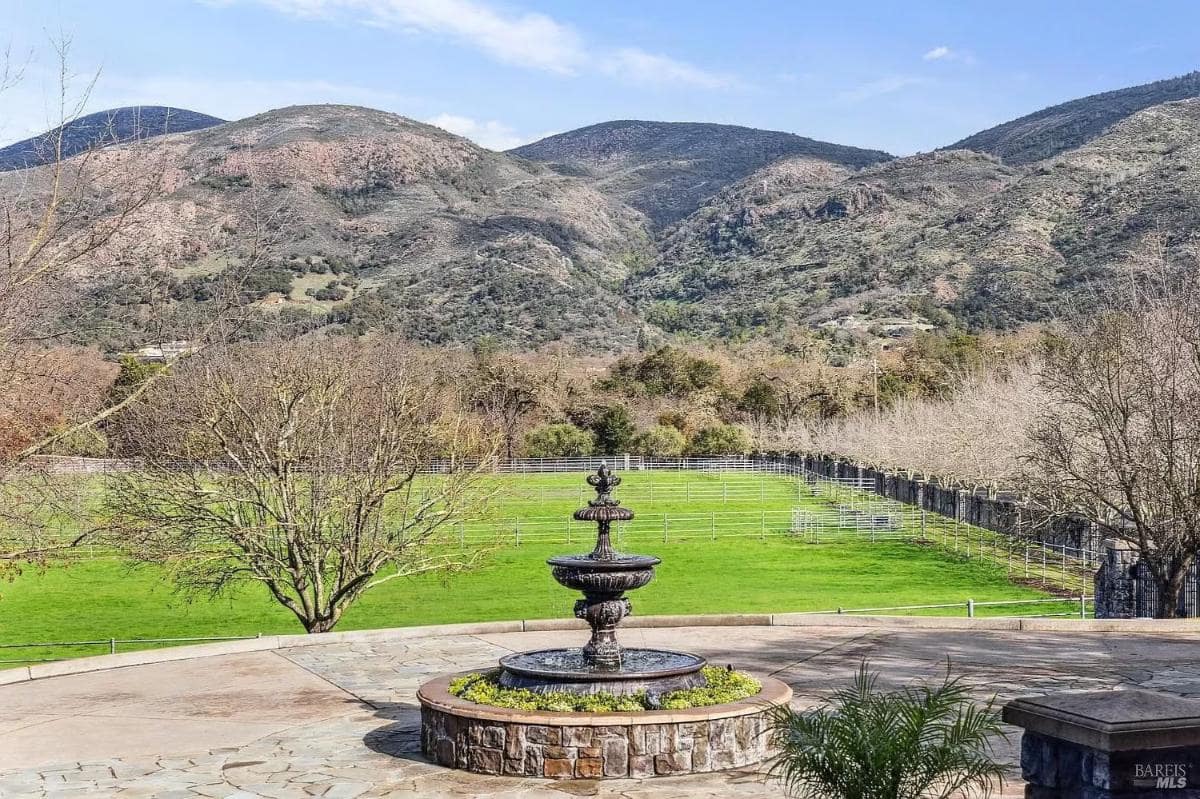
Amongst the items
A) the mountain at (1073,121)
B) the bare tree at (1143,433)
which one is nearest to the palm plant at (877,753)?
the bare tree at (1143,433)

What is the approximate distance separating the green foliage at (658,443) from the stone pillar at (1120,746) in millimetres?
79812

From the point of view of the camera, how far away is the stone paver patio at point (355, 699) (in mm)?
10586

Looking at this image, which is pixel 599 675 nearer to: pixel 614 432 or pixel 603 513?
pixel 603 513

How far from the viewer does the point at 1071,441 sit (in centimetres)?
2578

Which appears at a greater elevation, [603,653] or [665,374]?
[665,374]

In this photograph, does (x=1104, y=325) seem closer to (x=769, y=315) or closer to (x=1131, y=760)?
(x=1131, y=760)

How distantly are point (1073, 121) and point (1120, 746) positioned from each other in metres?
190

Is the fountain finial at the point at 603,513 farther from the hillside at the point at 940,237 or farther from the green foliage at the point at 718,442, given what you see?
the hillside at the point at 940,237

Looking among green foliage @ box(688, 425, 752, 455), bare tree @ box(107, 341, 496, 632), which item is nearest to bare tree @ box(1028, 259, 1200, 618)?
bare tree @ box(107, 341, 496, 632)

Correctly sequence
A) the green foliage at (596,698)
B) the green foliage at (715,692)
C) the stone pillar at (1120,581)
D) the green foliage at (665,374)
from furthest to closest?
the green foliage at (665,374), the stone pillar at (1120,581), the green foliage at (715,692), the green foliage at (596,698)

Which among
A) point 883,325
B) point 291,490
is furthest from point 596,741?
point 883,325

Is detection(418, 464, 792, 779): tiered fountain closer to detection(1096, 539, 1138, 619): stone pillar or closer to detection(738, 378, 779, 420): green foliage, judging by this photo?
detection(1096, 539, 1138, 619): stone pillar

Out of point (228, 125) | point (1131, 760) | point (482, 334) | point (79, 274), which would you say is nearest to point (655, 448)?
point (482, 334)

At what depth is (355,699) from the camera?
46.9ft
